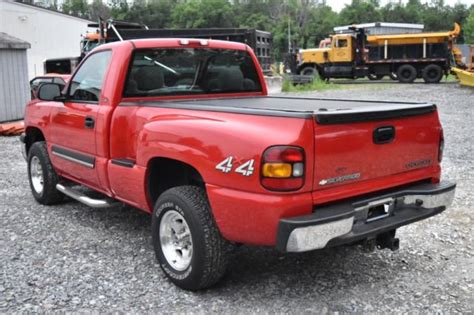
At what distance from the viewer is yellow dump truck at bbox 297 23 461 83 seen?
2975 centimetres

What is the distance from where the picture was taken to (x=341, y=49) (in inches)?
1251

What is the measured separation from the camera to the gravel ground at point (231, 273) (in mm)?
3777

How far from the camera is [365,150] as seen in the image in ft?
11.9

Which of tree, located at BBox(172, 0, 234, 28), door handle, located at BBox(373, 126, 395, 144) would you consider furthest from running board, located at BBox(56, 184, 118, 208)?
tree, located at BBox(172, 0, 234, 28)

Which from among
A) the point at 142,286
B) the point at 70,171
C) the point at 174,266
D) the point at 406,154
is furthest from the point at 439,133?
the point at 70,171

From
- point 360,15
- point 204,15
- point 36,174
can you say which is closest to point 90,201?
point 36,174

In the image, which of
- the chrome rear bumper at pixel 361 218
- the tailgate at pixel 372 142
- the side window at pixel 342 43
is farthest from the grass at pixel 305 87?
the chrome rear bumper at pixel 361 218

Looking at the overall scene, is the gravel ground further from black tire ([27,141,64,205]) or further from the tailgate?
the tailgate

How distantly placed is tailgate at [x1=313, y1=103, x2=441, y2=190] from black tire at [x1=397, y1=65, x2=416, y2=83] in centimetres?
2778

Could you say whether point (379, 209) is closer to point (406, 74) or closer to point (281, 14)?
point (406, 74)

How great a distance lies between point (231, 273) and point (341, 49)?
2916 cm

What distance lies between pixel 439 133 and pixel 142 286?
2.63 metres

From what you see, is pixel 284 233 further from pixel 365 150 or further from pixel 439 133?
Answer: pixel 439 133

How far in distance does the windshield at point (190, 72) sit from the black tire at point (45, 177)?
181 centimetres
